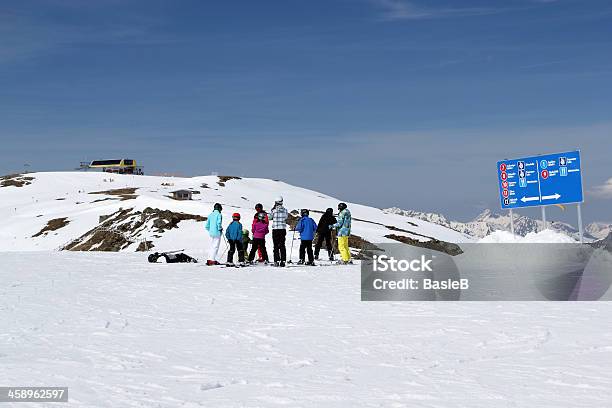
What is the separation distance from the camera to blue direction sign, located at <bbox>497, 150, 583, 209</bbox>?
27.1 m

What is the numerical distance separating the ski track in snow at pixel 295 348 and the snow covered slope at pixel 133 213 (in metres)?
17.5

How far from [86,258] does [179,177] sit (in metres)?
90.8

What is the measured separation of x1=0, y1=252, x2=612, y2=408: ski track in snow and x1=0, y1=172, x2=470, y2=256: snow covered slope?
17523 millimetres

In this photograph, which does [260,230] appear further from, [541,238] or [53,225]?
[53,225]

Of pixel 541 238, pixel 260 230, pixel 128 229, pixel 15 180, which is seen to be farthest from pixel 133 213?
pixel 15 180

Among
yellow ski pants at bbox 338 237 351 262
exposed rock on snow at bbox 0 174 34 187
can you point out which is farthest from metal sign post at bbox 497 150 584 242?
exposed rock on snow at bbox 0 174 34 187

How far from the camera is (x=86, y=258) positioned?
24188mm

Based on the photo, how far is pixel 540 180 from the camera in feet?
92.9

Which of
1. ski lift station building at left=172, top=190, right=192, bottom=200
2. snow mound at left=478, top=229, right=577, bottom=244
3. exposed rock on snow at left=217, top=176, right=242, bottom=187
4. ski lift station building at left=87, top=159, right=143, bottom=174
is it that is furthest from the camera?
ski lift station building at left=87, top=159, right=143, bottom=174

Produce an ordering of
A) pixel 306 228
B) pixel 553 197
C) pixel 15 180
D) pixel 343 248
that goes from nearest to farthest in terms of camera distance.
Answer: pixel 306 228, pixel 343 248, pixel 553 197, pixel 15 180

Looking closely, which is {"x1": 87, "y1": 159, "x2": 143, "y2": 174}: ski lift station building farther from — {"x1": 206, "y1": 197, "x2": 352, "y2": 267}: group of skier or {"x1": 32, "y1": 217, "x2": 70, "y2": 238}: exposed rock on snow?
{"x1": 206, "y1": 197, "x2": 352, "y2": 267}: group of skier

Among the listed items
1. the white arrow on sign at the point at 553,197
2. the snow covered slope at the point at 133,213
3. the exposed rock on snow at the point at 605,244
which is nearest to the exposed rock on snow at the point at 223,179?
the snow covered slope at the point at 133,213

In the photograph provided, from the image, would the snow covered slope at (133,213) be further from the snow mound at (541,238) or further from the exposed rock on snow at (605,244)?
the exposed rock on snow at (605,244)

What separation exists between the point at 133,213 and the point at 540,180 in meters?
30.4
